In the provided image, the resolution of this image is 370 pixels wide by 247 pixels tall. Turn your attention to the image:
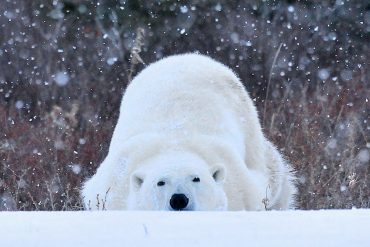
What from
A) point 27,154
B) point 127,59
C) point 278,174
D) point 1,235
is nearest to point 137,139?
point 278,174

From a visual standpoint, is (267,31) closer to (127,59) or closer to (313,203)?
(127,59)

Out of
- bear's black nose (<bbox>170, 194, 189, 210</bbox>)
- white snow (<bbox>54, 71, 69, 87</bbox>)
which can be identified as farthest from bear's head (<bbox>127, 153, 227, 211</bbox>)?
white snow (<bbox>54, 71, 69, 87</bbox>)

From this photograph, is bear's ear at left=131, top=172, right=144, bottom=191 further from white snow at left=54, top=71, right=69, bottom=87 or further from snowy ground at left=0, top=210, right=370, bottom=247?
white snow at left=54, top=71, right=69, bottom=87

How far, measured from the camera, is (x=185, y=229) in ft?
3.92

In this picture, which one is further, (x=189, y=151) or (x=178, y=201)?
(x=189, y=151)

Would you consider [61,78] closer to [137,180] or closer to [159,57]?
[159,57]

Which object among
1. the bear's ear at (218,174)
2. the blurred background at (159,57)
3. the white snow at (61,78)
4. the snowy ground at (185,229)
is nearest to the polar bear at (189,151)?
the bear's ear at (218,174)

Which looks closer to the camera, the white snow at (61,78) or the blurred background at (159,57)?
the blurred background at (159,57)

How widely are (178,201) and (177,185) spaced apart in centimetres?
11

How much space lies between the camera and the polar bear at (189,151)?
3.82m

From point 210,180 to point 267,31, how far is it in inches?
227

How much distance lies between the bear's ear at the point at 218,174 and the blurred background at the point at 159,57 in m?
1.54

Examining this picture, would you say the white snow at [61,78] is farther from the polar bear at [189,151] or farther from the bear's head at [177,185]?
the bear's head at [177,185]

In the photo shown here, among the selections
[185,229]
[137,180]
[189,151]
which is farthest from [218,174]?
[185,229]
